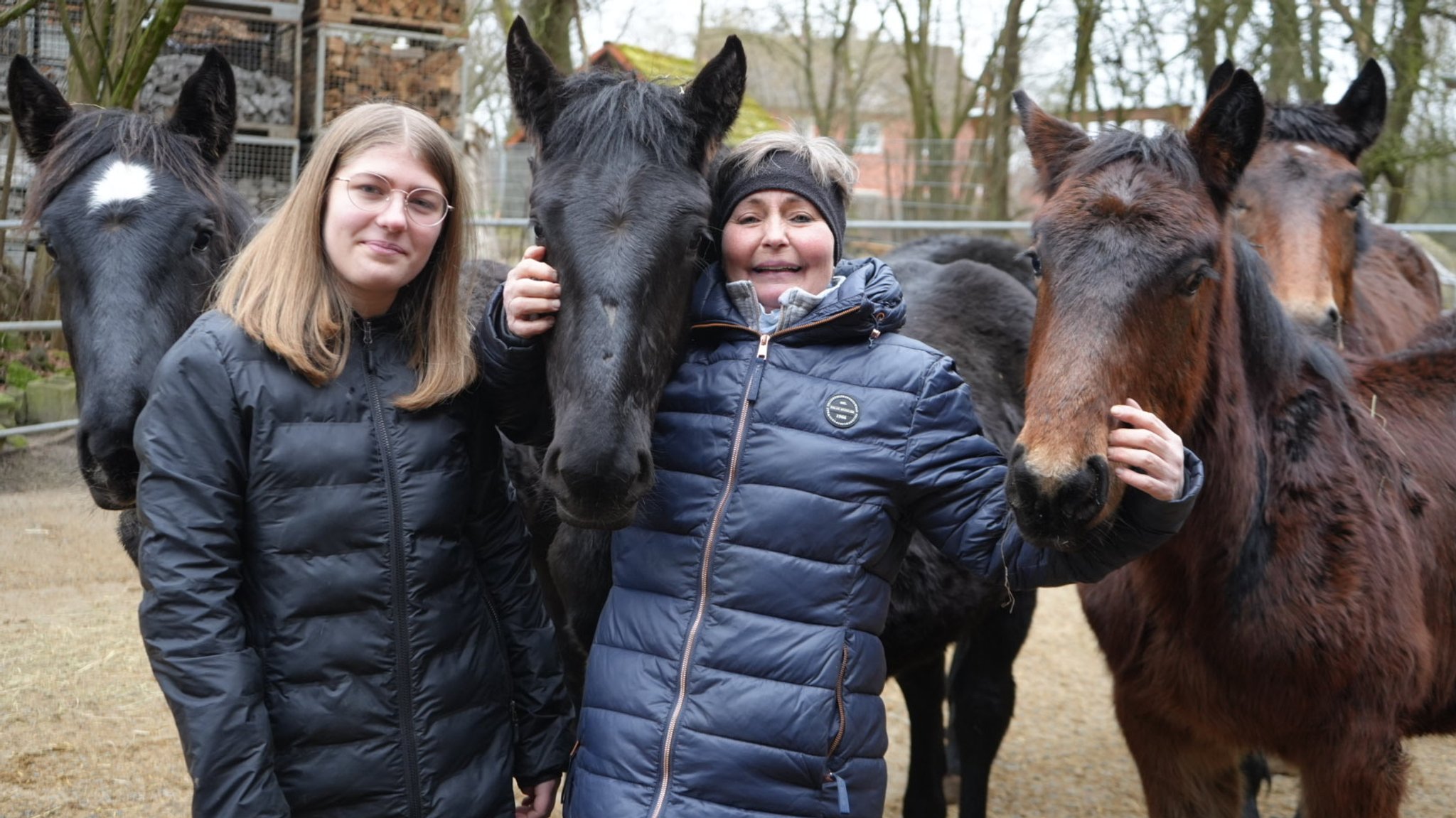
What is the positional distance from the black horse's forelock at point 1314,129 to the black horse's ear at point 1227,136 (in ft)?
10.6

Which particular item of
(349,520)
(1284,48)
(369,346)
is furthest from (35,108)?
(1284,48)

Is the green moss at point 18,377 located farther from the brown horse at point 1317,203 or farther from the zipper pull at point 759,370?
the brown horse at point 1317,203

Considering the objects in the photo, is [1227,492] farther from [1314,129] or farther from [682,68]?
[682,68]

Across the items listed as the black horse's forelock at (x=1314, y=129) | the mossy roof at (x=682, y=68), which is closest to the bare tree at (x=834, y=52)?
the mossy roof at (x=682, y=68)

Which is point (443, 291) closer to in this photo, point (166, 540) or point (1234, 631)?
point (166, 540)

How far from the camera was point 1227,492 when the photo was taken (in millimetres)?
2883

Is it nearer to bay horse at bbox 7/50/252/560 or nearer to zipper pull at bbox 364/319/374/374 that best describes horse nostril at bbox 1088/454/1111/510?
zipper pull at bbox 364/319/374/374

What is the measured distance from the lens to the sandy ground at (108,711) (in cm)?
438

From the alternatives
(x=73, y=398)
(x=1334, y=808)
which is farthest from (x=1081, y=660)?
(x=73, y=398)

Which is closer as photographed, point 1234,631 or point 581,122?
point 581,122

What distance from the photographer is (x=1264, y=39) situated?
1264 centimetres

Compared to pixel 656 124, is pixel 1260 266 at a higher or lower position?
lower

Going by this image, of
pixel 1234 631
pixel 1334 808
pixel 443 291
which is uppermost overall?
pixel 443 291

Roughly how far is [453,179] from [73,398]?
5.61 metres
